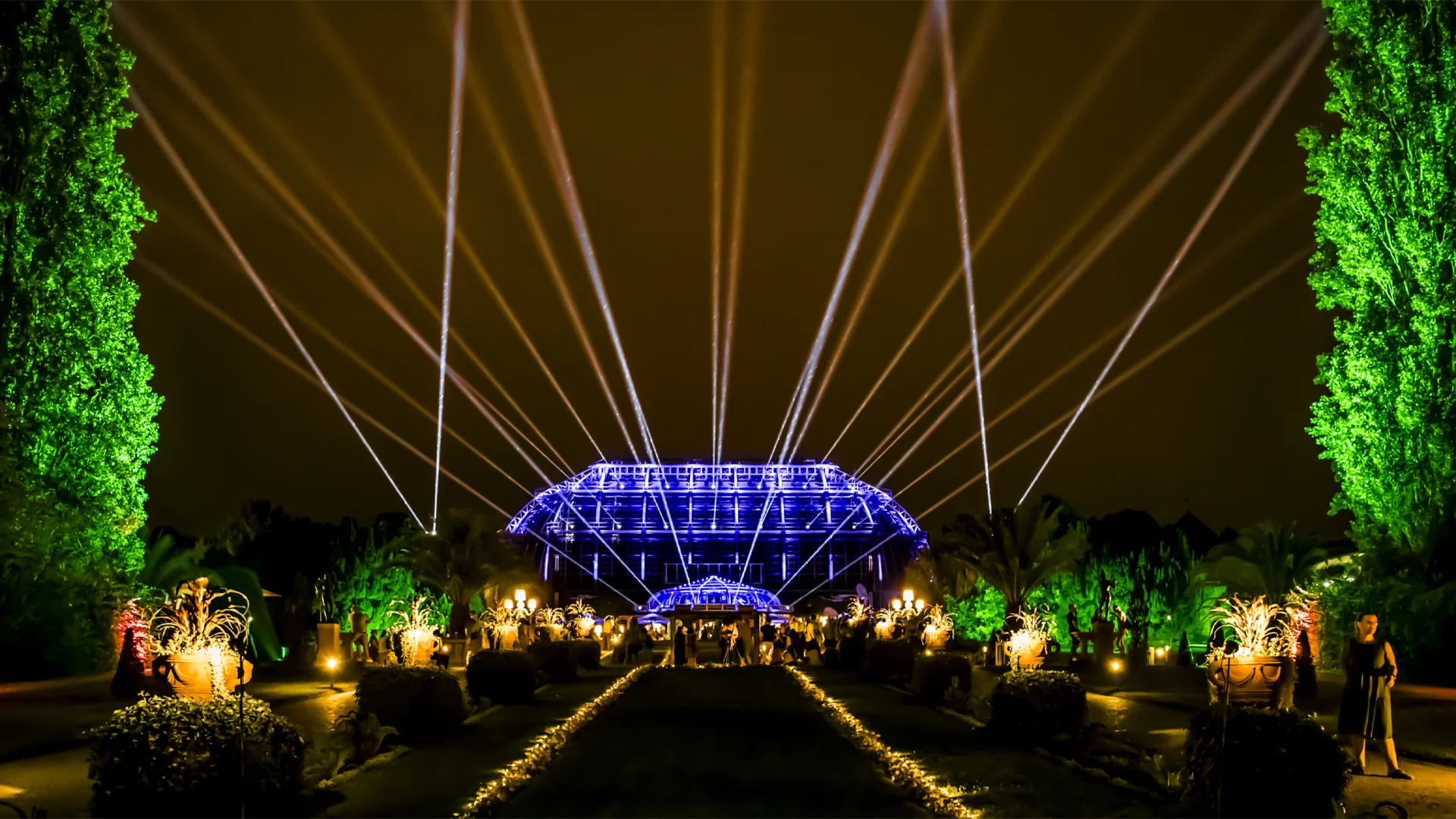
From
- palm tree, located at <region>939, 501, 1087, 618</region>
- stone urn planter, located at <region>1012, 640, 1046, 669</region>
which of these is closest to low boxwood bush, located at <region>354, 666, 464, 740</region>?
stone urn planter, located at <region>1012, 640, 1046, 669</region>

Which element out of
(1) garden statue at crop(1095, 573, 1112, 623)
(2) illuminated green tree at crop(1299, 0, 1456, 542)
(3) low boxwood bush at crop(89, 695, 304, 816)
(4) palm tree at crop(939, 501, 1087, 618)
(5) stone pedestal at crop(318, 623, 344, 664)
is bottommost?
(3) low boxwood bush at crop(89, 695, 304, 816)

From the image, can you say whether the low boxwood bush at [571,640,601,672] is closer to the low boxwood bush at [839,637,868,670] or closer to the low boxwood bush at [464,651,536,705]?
the low boxwood bush at [839,637,868,670]

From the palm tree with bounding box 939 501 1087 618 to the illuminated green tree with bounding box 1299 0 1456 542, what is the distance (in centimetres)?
1178

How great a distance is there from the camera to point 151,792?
10422 mm

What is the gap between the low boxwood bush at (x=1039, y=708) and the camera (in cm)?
1677

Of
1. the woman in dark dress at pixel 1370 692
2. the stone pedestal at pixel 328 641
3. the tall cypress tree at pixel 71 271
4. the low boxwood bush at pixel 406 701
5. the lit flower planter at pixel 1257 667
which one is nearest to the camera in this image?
the woman in dark dress at pixel 1370 692

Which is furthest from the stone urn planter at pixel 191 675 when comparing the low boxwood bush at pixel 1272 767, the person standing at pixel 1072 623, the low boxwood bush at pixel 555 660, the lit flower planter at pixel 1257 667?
the person standing at pixel 1072 623

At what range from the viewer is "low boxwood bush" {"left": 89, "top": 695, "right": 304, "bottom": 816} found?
10445mm

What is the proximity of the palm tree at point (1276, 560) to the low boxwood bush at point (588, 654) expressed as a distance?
17.7 metres

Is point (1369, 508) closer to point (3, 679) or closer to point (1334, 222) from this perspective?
point (1334, 222)

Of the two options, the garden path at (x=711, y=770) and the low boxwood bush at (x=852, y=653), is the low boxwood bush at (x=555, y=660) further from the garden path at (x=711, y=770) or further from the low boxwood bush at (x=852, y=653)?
the low boxwood bush at (x=852, y=653)

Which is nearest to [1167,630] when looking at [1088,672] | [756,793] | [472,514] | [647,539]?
[1088,672]

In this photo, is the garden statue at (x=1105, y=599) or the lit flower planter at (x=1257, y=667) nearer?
the lit flower planter at (x=1257, y=667)

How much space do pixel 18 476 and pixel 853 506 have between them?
7470cm
